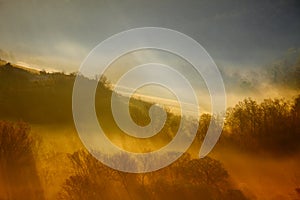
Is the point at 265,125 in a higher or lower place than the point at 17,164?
higher

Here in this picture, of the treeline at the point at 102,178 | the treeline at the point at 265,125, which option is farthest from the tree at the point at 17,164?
the treeline at the point at 265,125

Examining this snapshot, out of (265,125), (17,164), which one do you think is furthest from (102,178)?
(265,125)

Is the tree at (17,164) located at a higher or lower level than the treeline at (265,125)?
lower

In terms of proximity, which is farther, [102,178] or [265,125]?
[265,125]

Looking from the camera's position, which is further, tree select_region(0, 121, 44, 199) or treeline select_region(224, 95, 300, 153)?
treeline select_region(224, 95, 300, 153)

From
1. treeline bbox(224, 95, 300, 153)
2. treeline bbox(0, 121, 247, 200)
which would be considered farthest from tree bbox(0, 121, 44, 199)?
treeline bbox(224, 95, 300, 153)

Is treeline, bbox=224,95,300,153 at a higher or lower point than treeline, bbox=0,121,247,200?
higher

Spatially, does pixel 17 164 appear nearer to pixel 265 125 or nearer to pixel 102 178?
pixel 102 178

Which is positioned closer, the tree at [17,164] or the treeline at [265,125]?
the tree at [17,164]

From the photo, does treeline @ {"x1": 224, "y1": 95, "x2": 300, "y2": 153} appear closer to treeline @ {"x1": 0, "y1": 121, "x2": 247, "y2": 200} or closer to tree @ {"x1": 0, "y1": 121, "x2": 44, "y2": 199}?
treeline @ {"x1": 0, "y1": 121, "x2": 247, "y2": 200}

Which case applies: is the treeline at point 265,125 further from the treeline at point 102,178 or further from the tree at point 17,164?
the tree at point 17,164

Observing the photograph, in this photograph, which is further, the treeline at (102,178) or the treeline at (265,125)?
the treeline at (265,125)

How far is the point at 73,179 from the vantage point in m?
8.40

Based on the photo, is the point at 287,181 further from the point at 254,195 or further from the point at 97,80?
the point at 97,80
